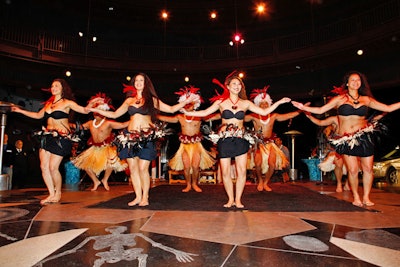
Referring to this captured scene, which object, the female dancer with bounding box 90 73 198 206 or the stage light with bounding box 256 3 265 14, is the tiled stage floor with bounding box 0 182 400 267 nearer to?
the female dancer with bounding box 90 73 198 206

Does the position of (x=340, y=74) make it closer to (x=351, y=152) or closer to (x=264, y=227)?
(x=351, y=152)

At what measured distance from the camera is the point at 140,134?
10.6 feet

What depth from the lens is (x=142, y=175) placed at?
11.1 ft

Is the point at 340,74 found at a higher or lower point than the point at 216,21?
lower

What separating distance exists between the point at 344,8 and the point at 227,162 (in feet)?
35.7

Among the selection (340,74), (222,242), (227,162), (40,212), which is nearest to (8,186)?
(40,212)

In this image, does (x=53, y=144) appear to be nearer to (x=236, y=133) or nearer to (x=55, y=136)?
(x=55, y=136)

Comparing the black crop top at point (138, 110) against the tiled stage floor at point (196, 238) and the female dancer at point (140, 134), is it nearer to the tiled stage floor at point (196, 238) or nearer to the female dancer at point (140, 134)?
the female dancer at point (140, 134)

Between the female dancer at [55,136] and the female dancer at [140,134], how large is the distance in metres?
0.68

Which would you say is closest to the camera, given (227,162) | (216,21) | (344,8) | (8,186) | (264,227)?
(264,227)

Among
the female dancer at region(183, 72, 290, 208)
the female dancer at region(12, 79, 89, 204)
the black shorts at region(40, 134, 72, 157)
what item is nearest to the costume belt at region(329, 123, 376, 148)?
the female dancer at region(183, 72, 290, 208)

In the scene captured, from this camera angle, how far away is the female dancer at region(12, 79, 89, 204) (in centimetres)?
354

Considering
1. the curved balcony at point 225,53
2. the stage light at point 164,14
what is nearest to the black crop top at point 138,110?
the curved balcony at point 225,53

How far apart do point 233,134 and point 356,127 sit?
152 cm
